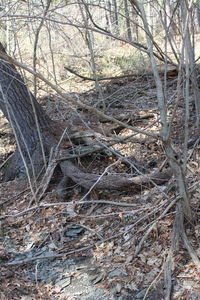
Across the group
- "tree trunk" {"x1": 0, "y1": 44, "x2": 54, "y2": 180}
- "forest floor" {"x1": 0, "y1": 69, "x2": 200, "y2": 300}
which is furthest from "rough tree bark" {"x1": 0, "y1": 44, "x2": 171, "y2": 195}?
"forest floor" {"x1": 0, "y1": 69, "x2": 200, "y2": 300}

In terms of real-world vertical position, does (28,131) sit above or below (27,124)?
below

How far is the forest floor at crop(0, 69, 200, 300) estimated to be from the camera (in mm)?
3057

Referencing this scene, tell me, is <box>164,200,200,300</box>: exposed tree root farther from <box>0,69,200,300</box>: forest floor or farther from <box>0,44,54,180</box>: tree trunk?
<box>0,44,54,180</box>: tree trunk

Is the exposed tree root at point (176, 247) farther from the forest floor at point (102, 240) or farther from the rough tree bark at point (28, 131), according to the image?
the rough tree bark at point (28, 131)

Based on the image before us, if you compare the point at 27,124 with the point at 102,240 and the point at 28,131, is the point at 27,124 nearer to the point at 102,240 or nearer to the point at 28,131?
the point at 28,131

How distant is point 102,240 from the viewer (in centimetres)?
349

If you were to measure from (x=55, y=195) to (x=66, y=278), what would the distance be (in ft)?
5.33

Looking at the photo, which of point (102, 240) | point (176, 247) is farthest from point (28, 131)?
point (176, 247)

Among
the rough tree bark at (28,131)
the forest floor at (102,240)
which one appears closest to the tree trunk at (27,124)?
the rough tree bark at (28,131)

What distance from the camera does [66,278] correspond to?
343 centimetres

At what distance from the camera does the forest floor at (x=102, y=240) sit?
120 inches

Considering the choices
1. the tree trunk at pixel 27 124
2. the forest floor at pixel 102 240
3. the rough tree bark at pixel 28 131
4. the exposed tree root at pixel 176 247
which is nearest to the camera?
the exposed tree root at pixel 176 247

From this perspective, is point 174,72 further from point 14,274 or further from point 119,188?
point 14,274

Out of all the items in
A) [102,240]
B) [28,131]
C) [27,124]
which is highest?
[27,124]
